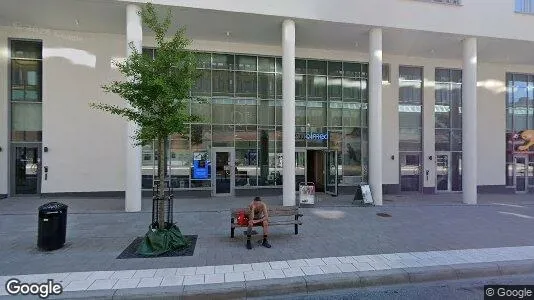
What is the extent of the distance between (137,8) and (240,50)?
5157 mm

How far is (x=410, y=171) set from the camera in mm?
17312

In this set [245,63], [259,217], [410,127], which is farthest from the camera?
[410,127]

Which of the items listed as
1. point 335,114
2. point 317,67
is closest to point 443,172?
point 335,114

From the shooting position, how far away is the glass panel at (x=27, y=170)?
13.9m

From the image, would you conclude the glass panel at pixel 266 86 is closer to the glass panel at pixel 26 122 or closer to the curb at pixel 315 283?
the glass panel at pixel 26 122

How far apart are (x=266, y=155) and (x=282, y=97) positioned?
3315mm

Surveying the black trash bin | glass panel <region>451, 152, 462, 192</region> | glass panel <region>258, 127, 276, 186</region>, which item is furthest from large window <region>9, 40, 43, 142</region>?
glass panel <region>451, 152, 462, 192</region>

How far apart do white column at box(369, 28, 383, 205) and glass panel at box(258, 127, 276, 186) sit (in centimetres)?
480

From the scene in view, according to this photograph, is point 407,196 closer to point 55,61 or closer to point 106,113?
point 106,113

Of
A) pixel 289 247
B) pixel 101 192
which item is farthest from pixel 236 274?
pixel 101 192

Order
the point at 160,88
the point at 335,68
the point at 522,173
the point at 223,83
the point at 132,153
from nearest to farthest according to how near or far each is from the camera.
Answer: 1. the point at 160,88
2. the point at 132,153
3. the point at 223,83
4. the point at 335,68
5. the point at 522,173

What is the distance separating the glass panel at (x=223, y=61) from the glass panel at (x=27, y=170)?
851 cm

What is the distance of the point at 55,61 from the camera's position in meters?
13.8

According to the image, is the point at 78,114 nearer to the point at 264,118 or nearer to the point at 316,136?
the point at 264,118
